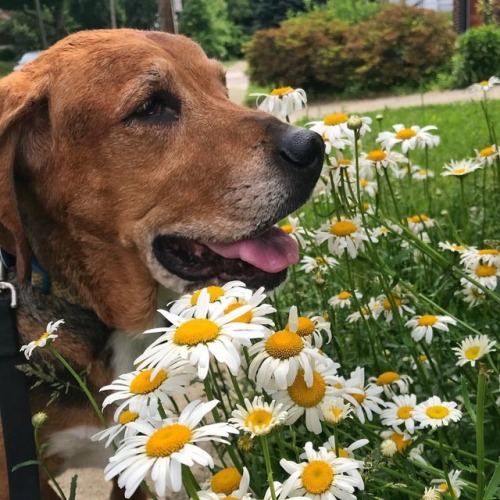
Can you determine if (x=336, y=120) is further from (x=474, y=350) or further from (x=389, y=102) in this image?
(x=389, y=102)

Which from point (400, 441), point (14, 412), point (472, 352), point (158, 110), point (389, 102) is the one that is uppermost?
point (158, 110)

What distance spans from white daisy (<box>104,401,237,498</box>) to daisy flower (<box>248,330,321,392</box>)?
19cm

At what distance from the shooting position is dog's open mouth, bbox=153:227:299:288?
8.56 ft

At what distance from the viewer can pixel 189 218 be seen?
2578 millimetres

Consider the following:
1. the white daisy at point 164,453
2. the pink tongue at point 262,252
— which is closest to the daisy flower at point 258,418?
the white daisy at point 164,453

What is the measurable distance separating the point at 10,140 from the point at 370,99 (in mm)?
11888

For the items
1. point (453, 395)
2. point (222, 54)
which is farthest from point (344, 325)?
point (222, 54)

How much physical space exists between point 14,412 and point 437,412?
1.39 metres

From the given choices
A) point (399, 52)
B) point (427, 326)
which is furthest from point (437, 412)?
point (399, 52)

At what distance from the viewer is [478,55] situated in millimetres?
12711

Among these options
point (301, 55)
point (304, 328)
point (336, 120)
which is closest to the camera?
point (304, 328)

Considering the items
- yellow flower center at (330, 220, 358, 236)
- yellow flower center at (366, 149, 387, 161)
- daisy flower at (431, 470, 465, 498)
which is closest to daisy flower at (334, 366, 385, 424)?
daisy flower at (431, 470, 465, 498)

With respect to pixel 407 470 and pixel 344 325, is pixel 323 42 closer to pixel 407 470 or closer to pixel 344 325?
pixel 344 325

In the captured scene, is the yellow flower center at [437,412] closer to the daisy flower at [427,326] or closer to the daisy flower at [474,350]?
the daisy flower at [474,350]
